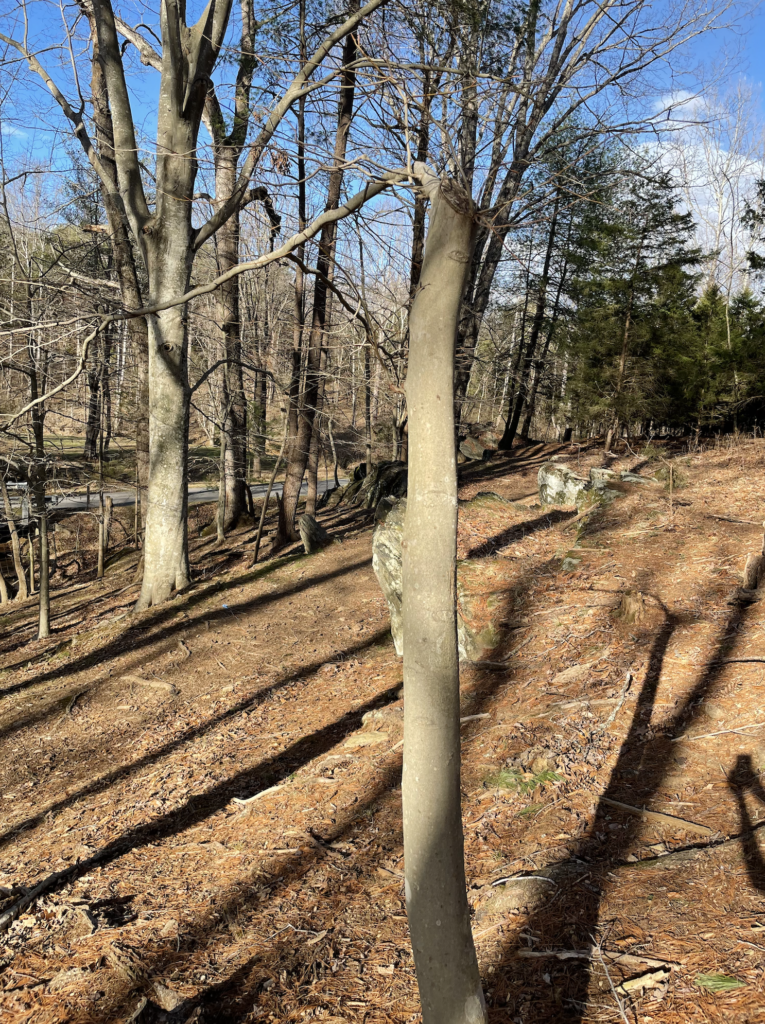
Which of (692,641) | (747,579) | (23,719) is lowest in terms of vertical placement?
(23,719)

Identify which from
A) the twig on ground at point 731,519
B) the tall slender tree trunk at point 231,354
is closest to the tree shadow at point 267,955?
the twig on ground at point 731,519

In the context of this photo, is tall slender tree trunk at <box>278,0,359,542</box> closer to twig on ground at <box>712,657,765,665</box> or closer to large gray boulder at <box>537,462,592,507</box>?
large gray boulder at <box>537,462,592,507</box>

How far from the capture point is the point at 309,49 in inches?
391

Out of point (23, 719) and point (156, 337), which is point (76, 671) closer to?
point (23, 719)

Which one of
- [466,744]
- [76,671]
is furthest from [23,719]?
[466,744]

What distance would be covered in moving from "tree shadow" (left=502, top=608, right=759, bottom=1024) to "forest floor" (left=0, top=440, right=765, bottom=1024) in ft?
0.04

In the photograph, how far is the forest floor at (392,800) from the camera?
2.84 m

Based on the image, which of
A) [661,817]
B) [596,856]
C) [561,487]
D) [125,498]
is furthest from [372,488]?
[596,856]

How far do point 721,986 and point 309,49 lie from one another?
38.2 ft

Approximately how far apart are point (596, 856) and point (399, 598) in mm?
3678

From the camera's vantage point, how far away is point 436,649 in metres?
2.01

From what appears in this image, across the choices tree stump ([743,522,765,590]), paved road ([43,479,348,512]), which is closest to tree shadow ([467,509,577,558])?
tree stump ([743,522,765,590])

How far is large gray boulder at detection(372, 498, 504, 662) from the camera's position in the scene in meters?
6.12

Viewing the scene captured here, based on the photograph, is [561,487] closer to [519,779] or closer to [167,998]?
[519,779]
